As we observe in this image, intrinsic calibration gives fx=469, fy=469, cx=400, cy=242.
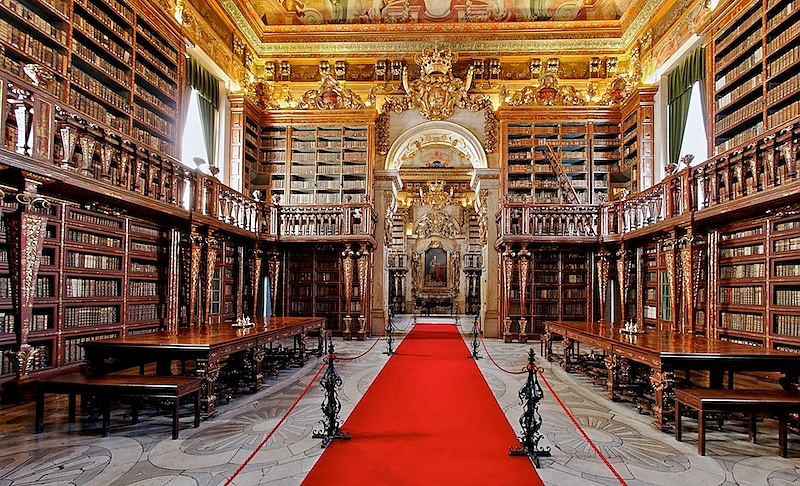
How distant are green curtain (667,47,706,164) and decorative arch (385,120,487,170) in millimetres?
4178

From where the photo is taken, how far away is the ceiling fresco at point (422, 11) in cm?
1257

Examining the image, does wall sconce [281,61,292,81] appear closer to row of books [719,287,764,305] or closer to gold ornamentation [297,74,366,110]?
gold ornamentation [297,74,366,110]

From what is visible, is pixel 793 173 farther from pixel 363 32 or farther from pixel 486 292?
pixel 363 32

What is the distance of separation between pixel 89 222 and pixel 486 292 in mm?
8715

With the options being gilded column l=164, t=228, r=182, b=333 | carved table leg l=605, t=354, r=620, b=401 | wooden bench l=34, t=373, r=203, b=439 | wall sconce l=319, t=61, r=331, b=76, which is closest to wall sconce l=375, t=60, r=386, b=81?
wall sconce l=319, t=61, r=331, b=76

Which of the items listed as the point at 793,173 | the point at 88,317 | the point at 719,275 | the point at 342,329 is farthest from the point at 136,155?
the point at 719,275

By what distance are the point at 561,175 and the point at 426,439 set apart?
9236mm

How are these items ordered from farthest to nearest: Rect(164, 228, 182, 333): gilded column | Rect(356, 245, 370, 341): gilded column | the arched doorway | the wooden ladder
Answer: the arched doorway → the wooden ladder → Rect(356, 245, 370, 341): gilded column → Rect(164, 228, 182, 333): gilded column

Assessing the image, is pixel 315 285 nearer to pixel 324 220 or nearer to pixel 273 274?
pixel 273 274

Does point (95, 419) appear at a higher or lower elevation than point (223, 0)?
lower

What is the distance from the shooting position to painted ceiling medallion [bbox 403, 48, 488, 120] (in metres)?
11.9

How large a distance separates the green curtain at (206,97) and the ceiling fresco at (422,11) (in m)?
3.14

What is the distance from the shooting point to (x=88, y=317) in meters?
5.95

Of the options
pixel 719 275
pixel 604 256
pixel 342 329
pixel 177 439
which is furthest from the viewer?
pixel 342 329
